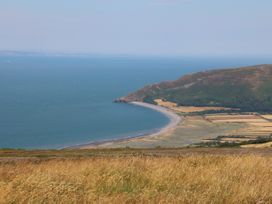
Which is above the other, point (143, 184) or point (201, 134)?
point (143, 184)

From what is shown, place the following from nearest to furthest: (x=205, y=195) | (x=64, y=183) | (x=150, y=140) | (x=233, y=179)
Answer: (x=205, y=195), (x=64, y=183), (x=233, y=179), (x=150, y=140)

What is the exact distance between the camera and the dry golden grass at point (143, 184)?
9.03 metres

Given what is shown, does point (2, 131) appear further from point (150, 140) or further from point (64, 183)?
point (64, 183)

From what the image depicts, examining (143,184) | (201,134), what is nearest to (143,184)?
(143,184)

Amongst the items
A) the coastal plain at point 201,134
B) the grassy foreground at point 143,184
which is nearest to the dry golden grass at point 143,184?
the grassy foreground at point 143,184

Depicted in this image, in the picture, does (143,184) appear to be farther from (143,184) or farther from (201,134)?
(201,134)

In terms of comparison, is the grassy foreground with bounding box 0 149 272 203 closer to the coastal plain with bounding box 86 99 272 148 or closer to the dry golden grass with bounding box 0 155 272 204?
the dry golden grass with bounding box 0 155 272 204

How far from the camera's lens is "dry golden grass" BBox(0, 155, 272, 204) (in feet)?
29.6

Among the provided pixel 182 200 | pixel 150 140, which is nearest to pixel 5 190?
pixel 182 200

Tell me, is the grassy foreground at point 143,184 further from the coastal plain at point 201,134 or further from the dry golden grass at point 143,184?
the coastal plain at point 201,134

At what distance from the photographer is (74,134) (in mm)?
169625

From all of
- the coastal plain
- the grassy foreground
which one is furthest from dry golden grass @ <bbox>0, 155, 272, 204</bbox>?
the coastal plain

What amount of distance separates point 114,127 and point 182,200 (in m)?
184

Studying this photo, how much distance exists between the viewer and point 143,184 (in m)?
11.1
